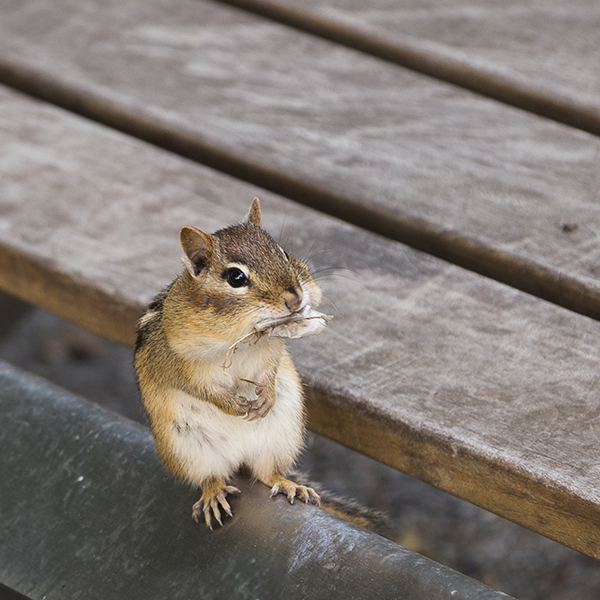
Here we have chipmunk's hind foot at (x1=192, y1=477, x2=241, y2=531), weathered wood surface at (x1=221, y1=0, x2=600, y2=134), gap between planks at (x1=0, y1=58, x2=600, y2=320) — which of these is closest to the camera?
chipmunk's hind foot at (x1=192, y1=477, x2=241, y2=531)

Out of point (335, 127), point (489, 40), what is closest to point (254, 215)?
point (335, 127)

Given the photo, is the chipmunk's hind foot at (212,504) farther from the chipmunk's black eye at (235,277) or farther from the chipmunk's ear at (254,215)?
the chipmunk's ear at (254,215)

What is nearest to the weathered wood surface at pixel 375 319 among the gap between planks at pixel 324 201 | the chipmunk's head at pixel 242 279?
the gap between planks at pixel 324 201

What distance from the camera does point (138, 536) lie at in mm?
1122

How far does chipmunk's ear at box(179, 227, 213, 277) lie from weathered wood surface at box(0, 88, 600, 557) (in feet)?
0.68

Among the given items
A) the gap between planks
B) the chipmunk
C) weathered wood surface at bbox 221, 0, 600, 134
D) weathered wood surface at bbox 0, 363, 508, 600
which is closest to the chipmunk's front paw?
the chipmunk

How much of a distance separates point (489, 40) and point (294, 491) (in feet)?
4.31

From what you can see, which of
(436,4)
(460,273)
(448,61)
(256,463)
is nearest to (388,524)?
(256,463)

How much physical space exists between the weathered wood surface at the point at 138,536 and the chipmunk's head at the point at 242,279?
0.22m

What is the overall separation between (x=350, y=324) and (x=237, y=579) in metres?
0.47

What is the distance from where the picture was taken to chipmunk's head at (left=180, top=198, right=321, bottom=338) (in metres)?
1.18

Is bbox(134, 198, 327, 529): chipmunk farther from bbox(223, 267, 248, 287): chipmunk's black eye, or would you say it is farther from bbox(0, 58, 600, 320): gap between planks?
bbox(0, 58, 600, 320): gap between planks

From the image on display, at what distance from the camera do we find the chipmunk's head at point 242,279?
1177 mm

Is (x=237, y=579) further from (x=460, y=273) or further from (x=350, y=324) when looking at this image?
(x=460, y=273)
